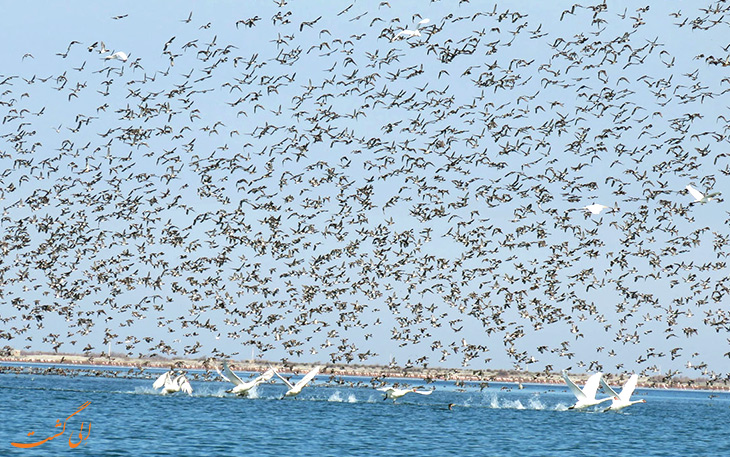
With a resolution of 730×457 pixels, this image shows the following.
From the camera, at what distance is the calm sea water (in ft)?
132

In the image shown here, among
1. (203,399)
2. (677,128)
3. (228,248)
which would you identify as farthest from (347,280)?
(677,128)

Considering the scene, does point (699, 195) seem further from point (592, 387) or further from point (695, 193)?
point (592, 387)

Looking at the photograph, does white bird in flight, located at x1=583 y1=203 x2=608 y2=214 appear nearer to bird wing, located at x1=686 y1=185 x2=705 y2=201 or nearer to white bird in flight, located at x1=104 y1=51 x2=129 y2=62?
bird wing, located at x1=686 y1=185 x2=705 y2=201

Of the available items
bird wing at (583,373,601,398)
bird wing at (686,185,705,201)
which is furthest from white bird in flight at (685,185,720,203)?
bird wing at (583,373,601,398)

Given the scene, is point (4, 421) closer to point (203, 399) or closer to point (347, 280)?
point (347, 280)

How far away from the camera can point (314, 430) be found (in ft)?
164

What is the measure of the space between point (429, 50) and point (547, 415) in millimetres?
45399

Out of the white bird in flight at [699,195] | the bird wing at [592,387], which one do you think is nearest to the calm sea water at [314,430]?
the bird wing at [592,387]

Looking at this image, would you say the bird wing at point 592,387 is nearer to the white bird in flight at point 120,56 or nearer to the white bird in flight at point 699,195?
the white bird in flight at point 699,195

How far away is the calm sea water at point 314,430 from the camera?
40.1 metres

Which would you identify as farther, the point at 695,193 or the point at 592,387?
the point at 592,387

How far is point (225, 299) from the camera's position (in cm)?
6569

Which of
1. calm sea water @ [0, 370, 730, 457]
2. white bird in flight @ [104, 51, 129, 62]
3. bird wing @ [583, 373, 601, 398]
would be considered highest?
white bird in flight @ [104, 51, 129, 62]

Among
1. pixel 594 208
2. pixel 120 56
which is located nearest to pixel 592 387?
pixel 594 208
